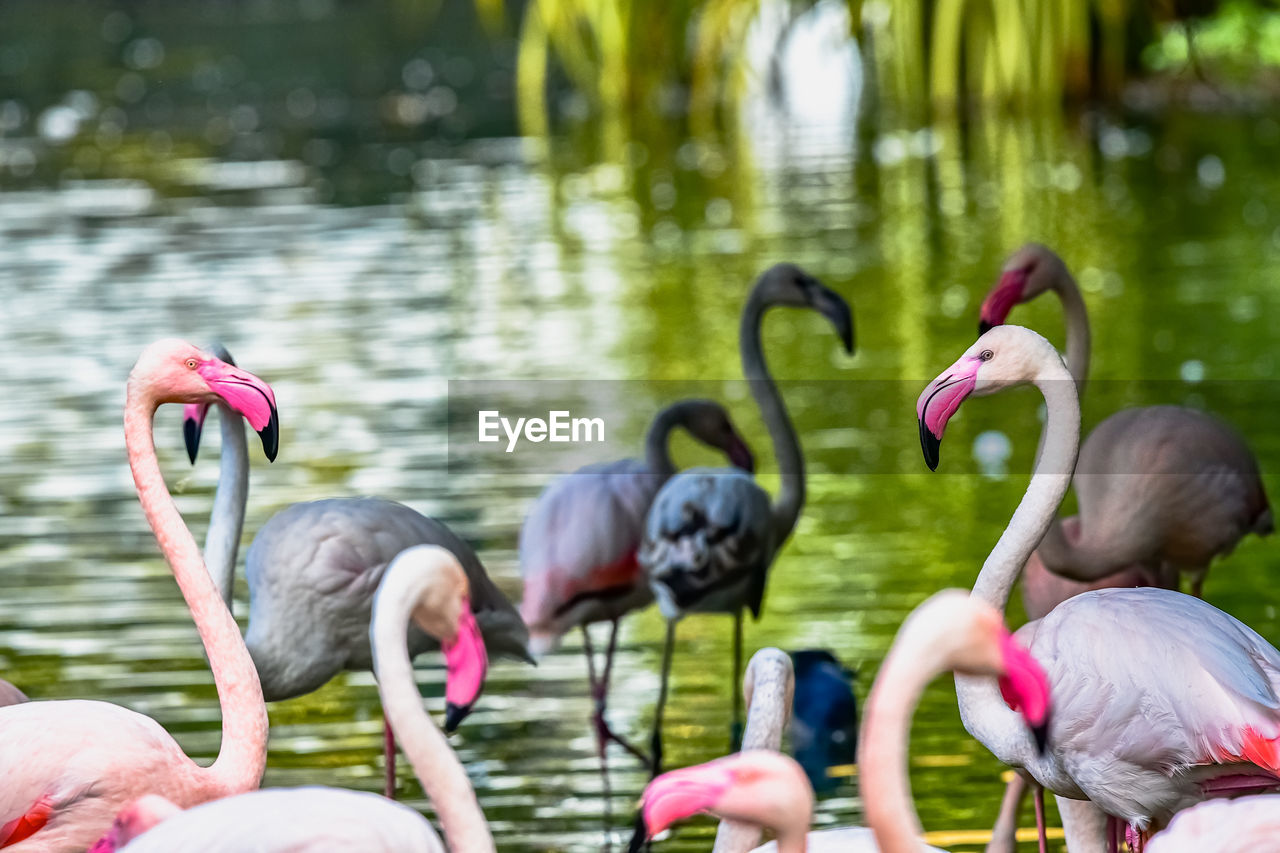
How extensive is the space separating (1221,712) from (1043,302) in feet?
25.9

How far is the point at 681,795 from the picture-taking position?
9.10 ft

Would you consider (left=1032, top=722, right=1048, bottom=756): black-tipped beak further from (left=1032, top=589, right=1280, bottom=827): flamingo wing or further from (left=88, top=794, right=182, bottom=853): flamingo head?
(left=88, top=794, right=182, bottom=853): flamingo head

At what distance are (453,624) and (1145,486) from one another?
2.43 metres

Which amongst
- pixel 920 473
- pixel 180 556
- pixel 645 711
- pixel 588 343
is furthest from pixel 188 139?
pixel 180 556

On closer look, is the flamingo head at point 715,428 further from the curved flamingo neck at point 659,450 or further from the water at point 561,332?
the water at point 561,332

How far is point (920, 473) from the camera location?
7.85m

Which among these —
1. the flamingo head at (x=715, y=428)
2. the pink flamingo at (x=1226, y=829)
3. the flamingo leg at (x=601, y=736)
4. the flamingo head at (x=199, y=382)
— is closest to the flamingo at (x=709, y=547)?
the flamingo leg at (x=601, y=736)

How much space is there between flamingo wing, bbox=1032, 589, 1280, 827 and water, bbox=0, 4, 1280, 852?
1.16 m

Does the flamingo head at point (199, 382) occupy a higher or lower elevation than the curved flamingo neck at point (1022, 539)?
higher

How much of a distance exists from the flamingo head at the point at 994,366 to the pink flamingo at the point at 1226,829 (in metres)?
0.96

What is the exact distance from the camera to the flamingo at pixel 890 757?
9.09 feet

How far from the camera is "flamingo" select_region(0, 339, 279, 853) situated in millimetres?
3350

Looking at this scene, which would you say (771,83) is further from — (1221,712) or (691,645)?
(1221,712)

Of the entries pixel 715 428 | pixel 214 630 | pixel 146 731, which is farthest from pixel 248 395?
pixel 715 428
